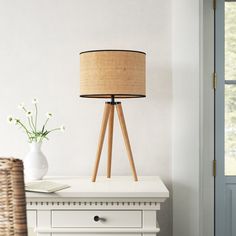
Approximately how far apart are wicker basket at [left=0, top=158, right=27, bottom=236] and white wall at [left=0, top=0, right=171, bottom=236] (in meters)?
1.71

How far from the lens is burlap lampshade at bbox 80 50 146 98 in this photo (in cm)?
227

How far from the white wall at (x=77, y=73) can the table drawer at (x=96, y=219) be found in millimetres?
556

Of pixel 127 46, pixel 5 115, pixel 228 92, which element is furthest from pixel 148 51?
pixel 5 115

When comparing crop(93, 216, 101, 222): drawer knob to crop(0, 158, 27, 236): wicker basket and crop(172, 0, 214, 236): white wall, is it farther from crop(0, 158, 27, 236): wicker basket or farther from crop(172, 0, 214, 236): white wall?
crop(0, 158, 27, 236): wicker basket

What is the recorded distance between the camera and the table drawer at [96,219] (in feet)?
7.26

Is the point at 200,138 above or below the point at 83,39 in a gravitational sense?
below

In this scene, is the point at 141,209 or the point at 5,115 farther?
the point at 5,115

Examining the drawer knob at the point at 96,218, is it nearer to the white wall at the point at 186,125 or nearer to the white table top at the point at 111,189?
the white table top at the point at 111,189

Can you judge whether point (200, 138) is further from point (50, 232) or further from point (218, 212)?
point (50, 232)

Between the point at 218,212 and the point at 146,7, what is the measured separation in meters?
1.46

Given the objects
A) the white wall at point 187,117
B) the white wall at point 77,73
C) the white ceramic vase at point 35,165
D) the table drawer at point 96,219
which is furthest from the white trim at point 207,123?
the white ceramic vase at point 35,165

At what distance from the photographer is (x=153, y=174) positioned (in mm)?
2746

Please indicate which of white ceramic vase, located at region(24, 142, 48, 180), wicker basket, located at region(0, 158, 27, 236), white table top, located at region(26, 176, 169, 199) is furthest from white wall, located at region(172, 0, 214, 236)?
wicker basket, located at region(0, 158, 27, 236)

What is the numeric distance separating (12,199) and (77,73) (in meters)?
1.80
